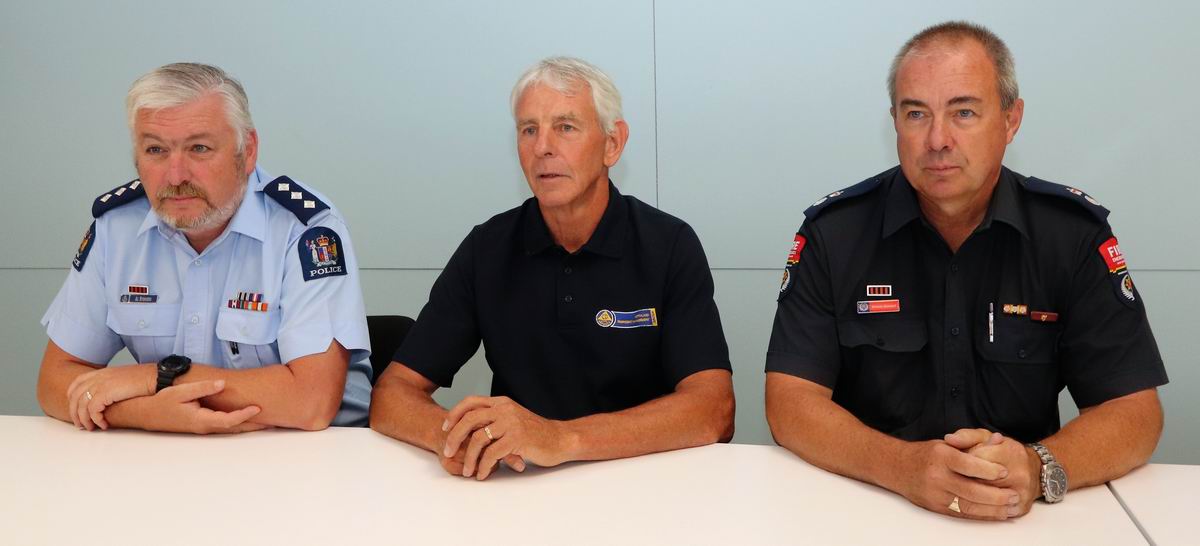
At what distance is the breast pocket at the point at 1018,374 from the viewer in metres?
1.84

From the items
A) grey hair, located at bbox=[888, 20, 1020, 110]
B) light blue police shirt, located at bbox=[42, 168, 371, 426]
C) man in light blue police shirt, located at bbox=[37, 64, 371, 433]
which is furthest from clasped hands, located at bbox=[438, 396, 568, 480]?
grey hair, located at bbox=[888, 20, 1020, 110]

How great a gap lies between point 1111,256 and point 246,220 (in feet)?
5.78

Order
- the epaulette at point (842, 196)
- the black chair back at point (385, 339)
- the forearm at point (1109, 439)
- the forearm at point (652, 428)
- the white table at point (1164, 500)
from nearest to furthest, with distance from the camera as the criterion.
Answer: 1. the white table at point (1164, 500)
2. the forearm at point (1109, 439)
3. the forearm at point (652, 428)
4. the epaulette at point (842, 196)
5. the black chair back at point (385, 339)

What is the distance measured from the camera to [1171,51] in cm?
290

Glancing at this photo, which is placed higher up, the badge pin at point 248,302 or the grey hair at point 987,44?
the grey hair at point 987,44

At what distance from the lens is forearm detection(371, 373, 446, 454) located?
1.76 m

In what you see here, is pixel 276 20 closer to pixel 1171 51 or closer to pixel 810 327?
pixel 810 327

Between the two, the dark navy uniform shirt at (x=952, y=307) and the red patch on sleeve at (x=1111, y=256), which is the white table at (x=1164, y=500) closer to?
the dark navy uniform shirt at (x=952, y=307)

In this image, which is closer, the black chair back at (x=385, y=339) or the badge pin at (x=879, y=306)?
the badge pin at (x=879, y=306)

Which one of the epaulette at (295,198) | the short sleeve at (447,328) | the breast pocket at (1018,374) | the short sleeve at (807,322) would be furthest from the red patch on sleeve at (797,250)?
the epaulette at (295,198)

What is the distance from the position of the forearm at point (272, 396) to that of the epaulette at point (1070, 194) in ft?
4.75

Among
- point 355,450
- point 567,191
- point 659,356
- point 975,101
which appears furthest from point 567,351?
point 975,101

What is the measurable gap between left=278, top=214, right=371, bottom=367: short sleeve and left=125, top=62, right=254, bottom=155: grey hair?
0.28m

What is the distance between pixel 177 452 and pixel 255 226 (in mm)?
584
